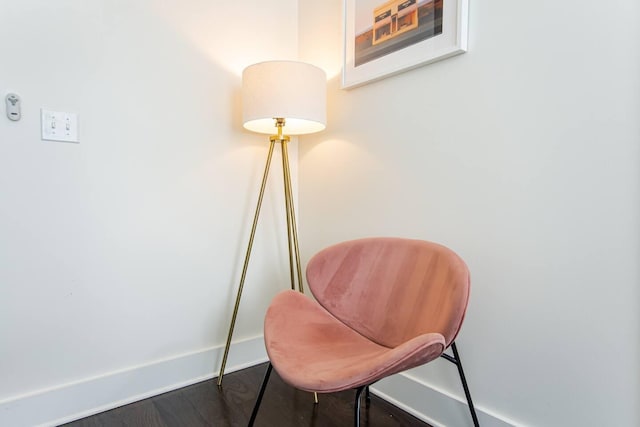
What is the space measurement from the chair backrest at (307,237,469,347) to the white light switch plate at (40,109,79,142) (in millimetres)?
1046

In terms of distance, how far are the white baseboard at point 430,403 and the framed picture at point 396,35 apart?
49.0 inches

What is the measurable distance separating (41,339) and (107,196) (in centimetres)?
58

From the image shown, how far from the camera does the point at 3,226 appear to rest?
130 centimetres

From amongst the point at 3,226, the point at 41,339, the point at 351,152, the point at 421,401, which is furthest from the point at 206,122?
the point at 421,401

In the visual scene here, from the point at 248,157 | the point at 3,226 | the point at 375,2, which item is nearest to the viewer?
the point at 3,226

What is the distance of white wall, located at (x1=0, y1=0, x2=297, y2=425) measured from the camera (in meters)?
1.33

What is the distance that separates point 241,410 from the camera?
1509mm

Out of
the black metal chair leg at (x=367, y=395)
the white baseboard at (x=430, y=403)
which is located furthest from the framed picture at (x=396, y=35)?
the black metal chair leg at (x=367, y=395)

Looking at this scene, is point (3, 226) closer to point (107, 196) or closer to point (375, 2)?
point (107, 196)

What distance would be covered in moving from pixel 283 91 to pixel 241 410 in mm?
1313

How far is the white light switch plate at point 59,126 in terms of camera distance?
1353mm

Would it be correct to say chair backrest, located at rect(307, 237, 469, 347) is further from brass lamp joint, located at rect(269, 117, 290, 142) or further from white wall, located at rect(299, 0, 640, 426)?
brass lamp joint, located at rect(269, 117, 290, 142)

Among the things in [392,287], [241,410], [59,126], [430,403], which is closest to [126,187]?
[59,126]

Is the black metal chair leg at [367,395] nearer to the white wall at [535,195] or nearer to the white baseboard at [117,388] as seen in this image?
the white wall at [535,195]
